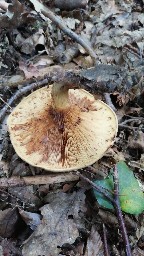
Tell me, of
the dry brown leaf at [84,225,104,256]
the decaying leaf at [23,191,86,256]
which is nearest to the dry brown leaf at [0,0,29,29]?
the decaying leaf at [23,191,86,256]

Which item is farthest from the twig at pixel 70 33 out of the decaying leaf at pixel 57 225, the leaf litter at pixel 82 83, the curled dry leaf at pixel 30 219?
the curled dry leaf at pixel 30 219

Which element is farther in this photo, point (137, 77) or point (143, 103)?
point (143, 103)

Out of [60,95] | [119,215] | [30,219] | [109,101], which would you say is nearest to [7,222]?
[30,219]

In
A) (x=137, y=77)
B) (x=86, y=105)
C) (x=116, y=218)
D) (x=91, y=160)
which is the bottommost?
(x=116, y=218)

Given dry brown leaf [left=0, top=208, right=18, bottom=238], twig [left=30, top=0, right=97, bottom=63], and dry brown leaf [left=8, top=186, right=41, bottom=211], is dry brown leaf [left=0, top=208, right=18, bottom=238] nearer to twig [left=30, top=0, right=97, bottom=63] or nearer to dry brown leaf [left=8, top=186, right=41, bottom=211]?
dry brown leaf [left=8, top=186, right=41, bottom=211]

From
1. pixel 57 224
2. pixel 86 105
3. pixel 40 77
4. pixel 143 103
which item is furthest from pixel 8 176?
pixel 143 103

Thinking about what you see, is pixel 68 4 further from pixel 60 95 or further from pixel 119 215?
pixel 119 215

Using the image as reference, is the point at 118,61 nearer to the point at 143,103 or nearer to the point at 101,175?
the point at 143,103
